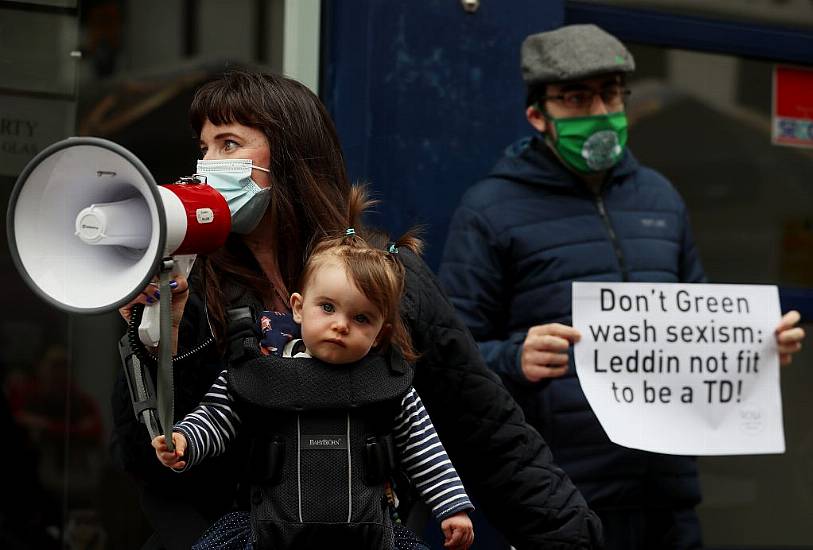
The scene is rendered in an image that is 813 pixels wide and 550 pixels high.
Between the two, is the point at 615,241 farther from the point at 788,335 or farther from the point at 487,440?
the point at 487,440

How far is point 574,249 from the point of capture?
3.96 meters

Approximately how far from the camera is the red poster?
5.36m

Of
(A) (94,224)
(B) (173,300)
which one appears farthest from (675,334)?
(A) (94,224)

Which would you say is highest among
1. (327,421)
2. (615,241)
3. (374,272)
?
(374,272)

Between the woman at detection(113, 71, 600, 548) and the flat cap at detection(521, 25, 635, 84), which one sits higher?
the flat cap at detection(521, 25, 635, 84)

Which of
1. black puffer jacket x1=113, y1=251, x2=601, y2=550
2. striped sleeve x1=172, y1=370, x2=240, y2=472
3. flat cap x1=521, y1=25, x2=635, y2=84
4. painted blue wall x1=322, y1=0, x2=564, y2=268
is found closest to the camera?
striped sleeve x1=172, y1=370, x2=240, y2=472

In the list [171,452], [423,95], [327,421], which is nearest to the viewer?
[171,452]

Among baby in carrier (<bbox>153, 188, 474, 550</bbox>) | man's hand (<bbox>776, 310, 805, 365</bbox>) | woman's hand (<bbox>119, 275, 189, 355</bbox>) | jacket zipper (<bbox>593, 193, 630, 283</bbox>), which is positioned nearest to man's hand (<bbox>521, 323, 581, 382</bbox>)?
jacket zipper (<bbox>593, 193, 630, 283</bbox>)

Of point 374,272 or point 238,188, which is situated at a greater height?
point 238,188

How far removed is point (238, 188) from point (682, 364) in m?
1.65

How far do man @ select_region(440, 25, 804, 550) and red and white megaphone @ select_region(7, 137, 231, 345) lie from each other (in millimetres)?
1463

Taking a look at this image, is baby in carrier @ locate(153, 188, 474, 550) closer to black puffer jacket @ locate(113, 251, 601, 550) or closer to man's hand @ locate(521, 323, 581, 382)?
black puffer jacket @ locate(113, 251, 601, 550)

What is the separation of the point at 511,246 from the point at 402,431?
1.31m

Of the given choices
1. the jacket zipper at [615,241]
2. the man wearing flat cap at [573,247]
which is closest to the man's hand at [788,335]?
the man wearing flat cap at [573,247]
